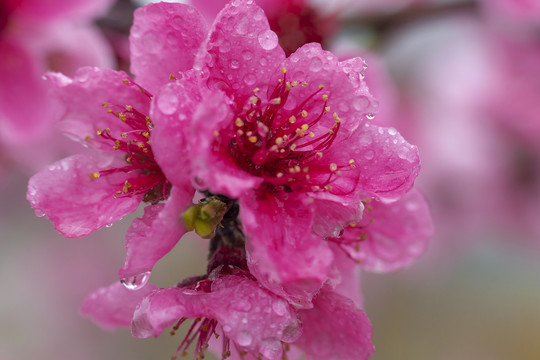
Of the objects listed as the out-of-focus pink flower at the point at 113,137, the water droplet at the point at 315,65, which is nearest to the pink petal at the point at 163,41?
the out-of-focus pink flower at the point at 113,137

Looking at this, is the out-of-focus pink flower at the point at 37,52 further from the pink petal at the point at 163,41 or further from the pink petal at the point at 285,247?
the pink petal at the point at 285,247

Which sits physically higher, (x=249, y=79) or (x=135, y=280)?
(x=249, y=79)

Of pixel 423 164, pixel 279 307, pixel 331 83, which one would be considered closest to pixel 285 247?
pixel 279 307

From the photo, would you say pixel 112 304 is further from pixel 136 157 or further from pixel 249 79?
pixel 249 79

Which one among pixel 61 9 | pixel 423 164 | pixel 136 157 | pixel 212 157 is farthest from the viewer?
pixel 423 164

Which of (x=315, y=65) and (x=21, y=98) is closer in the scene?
(x=315, y=65)

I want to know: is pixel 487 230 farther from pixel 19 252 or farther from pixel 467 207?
pixel 19 252

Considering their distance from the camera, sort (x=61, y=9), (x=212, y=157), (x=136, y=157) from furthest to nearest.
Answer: (x=61, y=9) < (x=136, y=157) < (x=212, y=157)

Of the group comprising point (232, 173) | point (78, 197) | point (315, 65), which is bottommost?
point (78, 197)
